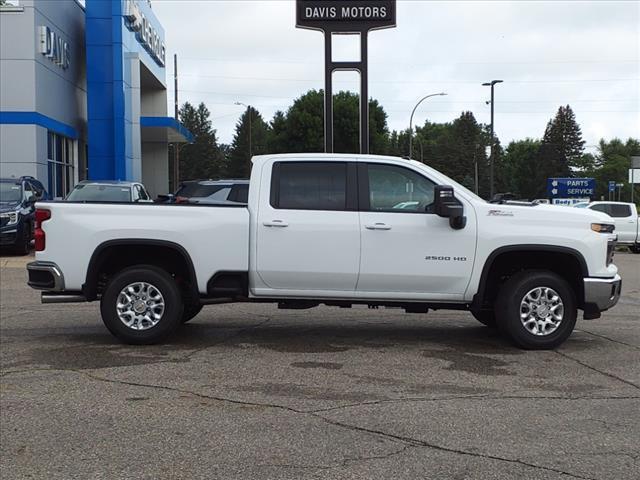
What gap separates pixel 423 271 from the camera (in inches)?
295

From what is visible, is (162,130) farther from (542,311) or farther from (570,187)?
(542,311)

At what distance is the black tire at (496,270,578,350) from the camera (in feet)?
24.7

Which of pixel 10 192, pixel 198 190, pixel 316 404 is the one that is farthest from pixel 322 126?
pixel 316 404

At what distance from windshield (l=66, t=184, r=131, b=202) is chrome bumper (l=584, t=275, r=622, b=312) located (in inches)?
565

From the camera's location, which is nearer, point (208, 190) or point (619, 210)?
point (208, 190)

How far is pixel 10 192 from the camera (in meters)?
18.9

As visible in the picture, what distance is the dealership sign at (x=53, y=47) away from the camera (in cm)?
2556

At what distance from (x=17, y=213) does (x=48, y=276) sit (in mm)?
Answer: 11572

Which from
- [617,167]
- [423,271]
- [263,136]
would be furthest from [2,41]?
[617,167]

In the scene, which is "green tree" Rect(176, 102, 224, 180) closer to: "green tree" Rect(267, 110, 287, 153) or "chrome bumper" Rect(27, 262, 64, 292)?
"green tree" Rect(267, 110, 287, 153)

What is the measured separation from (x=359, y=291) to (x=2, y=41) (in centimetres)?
2165

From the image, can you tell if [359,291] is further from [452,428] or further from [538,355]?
[452,428]

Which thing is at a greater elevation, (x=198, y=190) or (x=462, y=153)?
(x=462, y=153)

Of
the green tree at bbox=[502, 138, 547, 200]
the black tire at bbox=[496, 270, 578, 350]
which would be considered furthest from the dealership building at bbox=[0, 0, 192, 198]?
the green tree at bbox=[502, 138, 547, 200]
